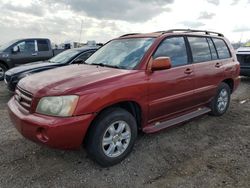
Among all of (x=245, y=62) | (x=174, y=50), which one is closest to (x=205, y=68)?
(x=174, y=50)

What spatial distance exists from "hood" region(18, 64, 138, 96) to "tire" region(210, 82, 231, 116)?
2.48 m

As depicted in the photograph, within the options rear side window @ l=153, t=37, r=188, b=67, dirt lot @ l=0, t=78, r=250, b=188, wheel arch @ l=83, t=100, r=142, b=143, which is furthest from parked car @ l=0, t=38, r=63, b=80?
wheel arch @ l=83, t=100, r=142, b=143

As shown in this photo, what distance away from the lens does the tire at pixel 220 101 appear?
5.46 meters

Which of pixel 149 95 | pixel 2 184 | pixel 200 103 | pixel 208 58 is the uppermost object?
pixel 208 58

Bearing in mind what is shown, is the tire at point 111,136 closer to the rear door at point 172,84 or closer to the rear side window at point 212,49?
the rear door at point 172,84

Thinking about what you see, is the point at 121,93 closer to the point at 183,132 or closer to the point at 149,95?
the point at 149,95

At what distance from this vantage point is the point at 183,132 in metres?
4.75

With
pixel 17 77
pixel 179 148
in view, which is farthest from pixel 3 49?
pixel 179 148

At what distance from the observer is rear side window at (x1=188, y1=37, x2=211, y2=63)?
4.79 meters

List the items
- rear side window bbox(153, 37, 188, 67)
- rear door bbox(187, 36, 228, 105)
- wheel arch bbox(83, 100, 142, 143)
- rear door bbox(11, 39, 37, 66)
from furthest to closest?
rear door bbox(11, 39, 37, 66) → rear door bbox(187, 36, 228, 105) → rear side window bbox(153, 37, 188, 67) → wheel arch bbox(83, 100, 142, 143)

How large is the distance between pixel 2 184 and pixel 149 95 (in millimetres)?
2160

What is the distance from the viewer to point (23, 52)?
10711 millimetres

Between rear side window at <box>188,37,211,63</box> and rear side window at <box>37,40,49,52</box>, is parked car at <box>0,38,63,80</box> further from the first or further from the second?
rear side window at <box>188,37,211,63</box>

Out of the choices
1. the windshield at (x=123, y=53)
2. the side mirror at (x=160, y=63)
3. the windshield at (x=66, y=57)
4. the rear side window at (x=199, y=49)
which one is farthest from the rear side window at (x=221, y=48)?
the windshield at (x=66, y=57)
